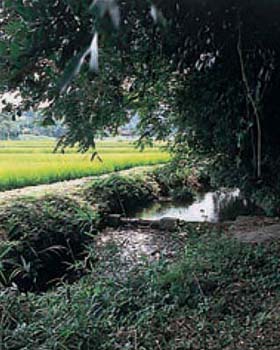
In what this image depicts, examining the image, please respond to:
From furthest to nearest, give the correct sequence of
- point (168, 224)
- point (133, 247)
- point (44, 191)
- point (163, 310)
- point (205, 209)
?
point (205, 209) → point (168, 224) → point (44, 191) → point (133, 247) → point (163, 310)

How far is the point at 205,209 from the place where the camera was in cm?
977

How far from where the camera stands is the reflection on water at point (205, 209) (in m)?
8.88

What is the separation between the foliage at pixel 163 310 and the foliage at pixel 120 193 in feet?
12.8

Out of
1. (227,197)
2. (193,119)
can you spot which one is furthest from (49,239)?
(227,197)

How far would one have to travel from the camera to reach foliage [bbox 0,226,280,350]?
8.36 ft

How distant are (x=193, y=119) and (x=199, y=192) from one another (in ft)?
22.8

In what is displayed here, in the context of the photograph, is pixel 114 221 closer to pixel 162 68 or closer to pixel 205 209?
pixel 205 209

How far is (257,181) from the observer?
4586 millimetres

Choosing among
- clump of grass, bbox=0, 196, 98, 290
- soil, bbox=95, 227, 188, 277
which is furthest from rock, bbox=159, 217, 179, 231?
clump of grass, bbox=0, 196, 98, 290

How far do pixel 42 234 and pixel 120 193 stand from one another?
336 centimetres

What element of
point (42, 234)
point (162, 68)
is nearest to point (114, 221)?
point (42, 234)

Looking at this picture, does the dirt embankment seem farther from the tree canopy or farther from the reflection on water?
the tree canopy

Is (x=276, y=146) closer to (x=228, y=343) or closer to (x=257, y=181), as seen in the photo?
(x=257, y=181)

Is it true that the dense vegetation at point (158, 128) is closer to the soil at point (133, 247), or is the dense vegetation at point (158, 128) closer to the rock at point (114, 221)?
the soil at point (133, 247)
